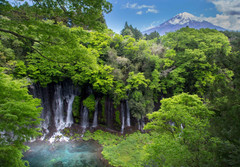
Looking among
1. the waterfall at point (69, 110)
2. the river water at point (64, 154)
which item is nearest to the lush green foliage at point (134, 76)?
the waterfall at point (69, 110)

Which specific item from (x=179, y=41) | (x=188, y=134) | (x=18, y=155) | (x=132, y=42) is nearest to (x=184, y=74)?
(x=179, y=41)

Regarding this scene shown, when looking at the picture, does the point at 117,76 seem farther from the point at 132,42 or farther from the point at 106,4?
the point at 106,4

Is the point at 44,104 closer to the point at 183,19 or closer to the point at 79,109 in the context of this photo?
the point at 79,109

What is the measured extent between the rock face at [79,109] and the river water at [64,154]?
312cm

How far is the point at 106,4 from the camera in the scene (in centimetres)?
486

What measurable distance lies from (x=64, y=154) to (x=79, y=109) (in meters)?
6.30

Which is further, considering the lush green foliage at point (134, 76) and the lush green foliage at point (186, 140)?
the lush green foliage at point (186, 140)

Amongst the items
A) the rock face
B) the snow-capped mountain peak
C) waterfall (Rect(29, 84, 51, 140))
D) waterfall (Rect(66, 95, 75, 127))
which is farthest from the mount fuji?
waterfall (Rect(29, 84, 51, 140))

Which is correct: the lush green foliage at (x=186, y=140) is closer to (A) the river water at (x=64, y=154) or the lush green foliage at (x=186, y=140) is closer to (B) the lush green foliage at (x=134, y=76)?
(B) the lush green foliage at (x=134, y=76)

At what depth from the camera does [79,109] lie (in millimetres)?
18516

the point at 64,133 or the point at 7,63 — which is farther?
the point at 64,133

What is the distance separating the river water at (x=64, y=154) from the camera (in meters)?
12.0

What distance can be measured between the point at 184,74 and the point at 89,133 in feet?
51.3

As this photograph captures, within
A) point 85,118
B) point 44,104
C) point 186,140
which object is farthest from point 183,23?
point 186,140
